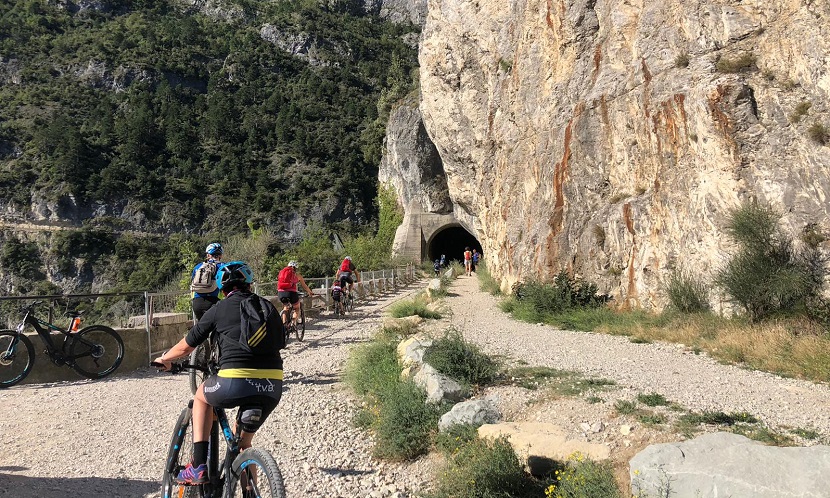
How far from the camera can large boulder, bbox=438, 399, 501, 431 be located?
4875 mm

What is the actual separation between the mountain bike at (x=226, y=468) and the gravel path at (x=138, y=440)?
985 mm

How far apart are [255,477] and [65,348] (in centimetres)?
610

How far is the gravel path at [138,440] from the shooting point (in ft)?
13.9

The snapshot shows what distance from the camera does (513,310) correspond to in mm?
14570

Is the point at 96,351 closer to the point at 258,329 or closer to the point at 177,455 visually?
the point at 177,455

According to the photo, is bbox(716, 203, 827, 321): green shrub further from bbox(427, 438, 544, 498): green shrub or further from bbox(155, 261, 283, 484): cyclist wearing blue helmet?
bbox(155, 261, 283, 484): cyclist wearing blue helmet

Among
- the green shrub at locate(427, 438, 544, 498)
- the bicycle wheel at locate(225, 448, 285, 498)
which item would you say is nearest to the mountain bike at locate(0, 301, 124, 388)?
the bicycle wheel at locate(225, 448, 285, 498)

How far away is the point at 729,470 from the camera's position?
2977mm

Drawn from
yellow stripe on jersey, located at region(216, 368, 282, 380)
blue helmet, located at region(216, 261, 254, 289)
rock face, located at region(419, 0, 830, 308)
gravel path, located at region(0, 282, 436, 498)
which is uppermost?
rock face, located at region(419, 0, 830, 308)

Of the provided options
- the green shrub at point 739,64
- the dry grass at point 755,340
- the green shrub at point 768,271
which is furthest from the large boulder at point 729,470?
the green shrub at point 739,64

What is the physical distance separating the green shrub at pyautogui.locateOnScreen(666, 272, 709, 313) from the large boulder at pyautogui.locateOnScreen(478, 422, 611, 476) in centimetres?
675

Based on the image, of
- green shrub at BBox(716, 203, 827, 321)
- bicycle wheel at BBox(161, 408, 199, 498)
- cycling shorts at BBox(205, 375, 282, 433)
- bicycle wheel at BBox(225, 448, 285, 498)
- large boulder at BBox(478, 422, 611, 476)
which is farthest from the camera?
green shrub at BBox(716, 203, 827, 321)

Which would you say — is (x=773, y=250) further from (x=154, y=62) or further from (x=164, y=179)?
(x=154, y=62)

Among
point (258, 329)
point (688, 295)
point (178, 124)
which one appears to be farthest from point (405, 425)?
point (178, 124)
